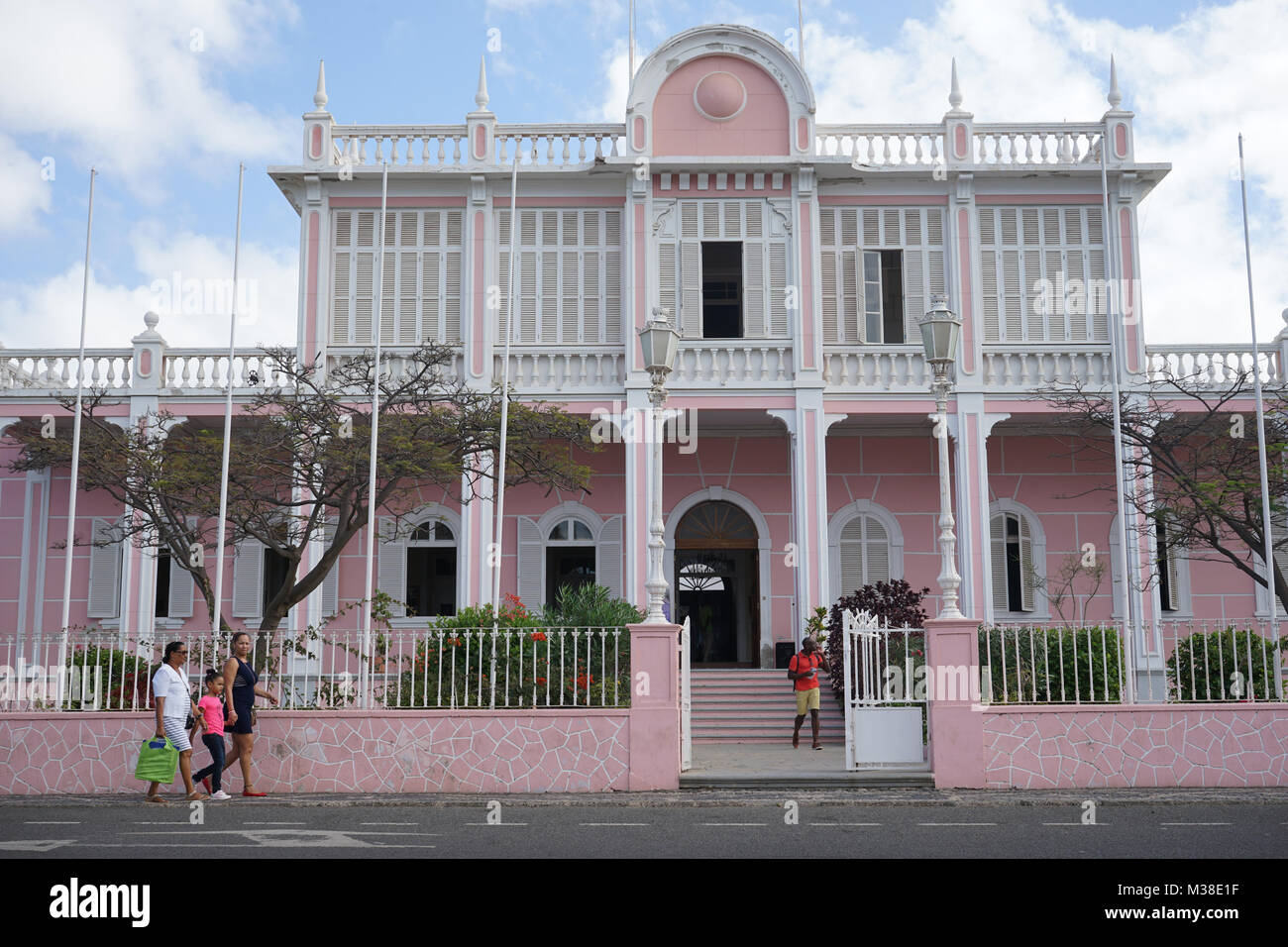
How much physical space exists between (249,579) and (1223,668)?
14834 millimetres

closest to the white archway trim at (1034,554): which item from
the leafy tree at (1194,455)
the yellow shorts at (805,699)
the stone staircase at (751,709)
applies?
the leafy tree at (1194,455)

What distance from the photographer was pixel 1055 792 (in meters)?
10.9

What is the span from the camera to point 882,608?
53.1ft

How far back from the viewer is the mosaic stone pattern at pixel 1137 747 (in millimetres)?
11250

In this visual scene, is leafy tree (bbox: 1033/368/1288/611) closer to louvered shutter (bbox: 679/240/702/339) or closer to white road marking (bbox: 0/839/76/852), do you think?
louvered shutter (bbox: 679/240/702/339)

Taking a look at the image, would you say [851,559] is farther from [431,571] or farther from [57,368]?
[57,368]

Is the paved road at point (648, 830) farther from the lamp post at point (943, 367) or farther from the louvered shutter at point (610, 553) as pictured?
the louvered shutter at point (610, 553)

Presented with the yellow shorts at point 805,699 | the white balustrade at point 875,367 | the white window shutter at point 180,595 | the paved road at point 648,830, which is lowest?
the paved road at point 648,830

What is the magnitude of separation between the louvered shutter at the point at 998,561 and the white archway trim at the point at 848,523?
1501 mm

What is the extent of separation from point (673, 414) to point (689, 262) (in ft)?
7.94

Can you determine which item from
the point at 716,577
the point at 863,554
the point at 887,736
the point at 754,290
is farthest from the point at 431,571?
the point at 887,736

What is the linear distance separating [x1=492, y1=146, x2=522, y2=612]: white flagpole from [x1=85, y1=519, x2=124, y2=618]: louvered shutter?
6.54 metres

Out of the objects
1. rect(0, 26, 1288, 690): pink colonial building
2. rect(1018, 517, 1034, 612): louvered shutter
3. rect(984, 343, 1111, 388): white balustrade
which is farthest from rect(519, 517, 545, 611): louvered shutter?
rect(1018, 517, 1034, 612): louvered shutter

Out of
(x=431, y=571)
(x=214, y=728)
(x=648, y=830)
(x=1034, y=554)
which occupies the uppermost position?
(x=1034, y=554)
